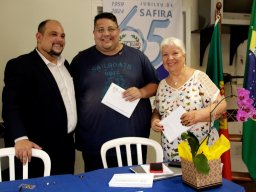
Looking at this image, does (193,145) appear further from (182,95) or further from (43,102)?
(43,102)

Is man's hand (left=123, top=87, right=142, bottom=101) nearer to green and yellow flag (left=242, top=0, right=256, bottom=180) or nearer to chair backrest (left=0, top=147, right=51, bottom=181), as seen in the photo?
chair backrest (left=0, top=147, right=51, bottom=181)

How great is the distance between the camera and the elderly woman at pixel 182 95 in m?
2.06

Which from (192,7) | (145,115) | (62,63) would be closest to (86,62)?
(62,63)

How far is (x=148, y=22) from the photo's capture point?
125 inches

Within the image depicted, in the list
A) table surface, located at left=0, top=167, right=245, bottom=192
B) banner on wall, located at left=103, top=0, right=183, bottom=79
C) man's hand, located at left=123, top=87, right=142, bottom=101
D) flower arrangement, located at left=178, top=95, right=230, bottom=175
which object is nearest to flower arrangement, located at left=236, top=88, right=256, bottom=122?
flower arrangement, located at left=178, top=95, right=230, bottom=175

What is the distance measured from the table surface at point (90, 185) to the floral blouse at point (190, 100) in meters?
0.53

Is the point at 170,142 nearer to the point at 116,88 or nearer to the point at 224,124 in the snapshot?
the point at 116,88

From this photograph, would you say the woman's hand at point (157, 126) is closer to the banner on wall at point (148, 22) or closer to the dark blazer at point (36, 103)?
the dark blazer at point (36, 103)

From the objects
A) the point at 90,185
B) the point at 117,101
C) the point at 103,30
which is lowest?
the point at 90,185

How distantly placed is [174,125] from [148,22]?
153cm

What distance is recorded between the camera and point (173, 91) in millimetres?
2127

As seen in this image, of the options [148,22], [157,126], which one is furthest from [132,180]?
[148,22]

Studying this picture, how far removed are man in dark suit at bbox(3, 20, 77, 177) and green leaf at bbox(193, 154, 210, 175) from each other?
3.77 feet

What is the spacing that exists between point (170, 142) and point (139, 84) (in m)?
0.56
